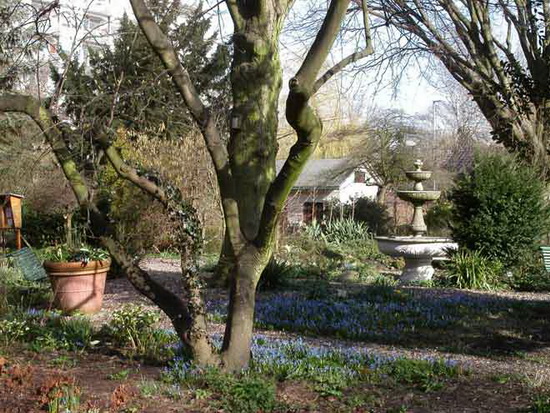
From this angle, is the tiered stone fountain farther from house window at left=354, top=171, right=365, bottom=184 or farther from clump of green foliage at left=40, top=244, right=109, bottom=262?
house window at left=354, top=171, right=365, bottom=184

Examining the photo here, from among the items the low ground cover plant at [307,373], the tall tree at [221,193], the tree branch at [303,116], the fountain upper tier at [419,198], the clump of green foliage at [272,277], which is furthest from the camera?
the fountain upper tier at [419,198]

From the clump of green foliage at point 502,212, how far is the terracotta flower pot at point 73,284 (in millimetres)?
7337

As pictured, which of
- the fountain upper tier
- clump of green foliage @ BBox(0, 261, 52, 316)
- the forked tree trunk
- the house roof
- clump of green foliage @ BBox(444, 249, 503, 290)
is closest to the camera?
clump of green foliage @ BBox(0, 261, 52, 316)

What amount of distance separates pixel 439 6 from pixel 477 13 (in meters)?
0.93

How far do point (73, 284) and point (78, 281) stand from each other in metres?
0.07

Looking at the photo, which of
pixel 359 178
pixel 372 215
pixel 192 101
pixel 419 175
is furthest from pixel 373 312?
pixel 359 178

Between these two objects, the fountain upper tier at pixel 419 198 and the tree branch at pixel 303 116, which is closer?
the tree branch at pixel 303 116

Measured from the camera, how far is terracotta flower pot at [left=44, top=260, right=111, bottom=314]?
8.05 m

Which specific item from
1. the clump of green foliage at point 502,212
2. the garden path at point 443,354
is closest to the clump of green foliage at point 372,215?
the clump of green foliage at point 502,212

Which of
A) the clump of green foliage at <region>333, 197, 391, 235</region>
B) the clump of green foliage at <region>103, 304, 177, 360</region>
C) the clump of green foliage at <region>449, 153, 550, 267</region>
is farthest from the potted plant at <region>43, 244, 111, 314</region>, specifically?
the clump of green foliage at <region>333, 197, 391, 235</region>

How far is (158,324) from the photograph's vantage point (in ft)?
24.0

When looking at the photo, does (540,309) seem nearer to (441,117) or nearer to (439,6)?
(439,6)

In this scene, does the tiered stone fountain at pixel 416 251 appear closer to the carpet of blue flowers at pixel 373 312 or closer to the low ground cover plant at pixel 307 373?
the carpet of blue flowers at pixel 373 312

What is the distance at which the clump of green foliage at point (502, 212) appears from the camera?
39.2 feet
